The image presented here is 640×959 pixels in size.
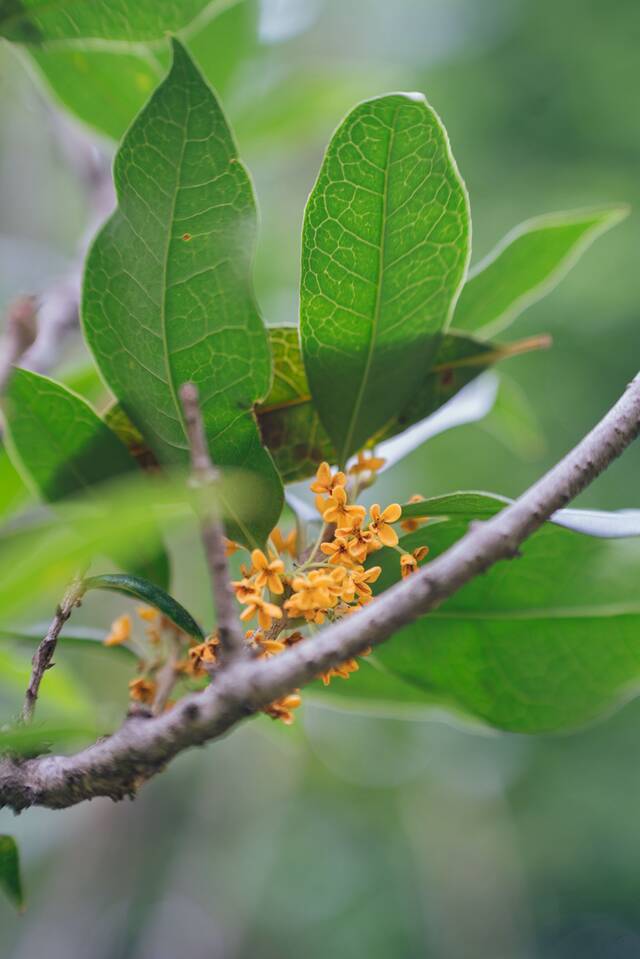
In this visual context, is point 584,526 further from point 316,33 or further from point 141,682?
point 316,33

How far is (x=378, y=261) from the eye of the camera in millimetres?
615

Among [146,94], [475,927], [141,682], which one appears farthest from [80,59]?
[475,927]

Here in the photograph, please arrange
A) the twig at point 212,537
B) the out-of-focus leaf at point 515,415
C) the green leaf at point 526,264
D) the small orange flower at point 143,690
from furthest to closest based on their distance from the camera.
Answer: the out-of-focus leaf at point 515,415 < the green leaf at point 526,264 < the small orange flower at point 143,690 < the twig at point 212,537

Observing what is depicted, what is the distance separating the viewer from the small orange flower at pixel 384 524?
1.87 feet

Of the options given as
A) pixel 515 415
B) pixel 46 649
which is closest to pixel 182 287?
pixel 46 649

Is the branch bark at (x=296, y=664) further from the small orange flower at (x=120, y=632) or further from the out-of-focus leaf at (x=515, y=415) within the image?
the out-of-focus leaf at (x=515, y=415)

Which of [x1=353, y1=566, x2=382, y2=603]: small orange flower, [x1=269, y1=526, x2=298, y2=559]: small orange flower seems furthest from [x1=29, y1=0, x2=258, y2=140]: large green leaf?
[x1=353, y1=566, x2=382, y2=603]: small orange flower

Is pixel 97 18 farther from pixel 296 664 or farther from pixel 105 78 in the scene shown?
pixel 296 664

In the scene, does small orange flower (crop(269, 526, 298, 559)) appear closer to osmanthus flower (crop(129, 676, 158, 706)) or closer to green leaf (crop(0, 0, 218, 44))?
osmanthus flower (crop(129, 676, 158, 706))

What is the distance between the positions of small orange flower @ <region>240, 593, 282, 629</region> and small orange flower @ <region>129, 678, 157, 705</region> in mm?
163

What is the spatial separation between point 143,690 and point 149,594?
0.40 ft

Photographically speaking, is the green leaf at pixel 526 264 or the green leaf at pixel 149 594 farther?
the green leaf at pixel 526 264

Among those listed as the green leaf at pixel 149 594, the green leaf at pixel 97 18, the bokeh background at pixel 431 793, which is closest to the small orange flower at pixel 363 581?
the green leaf at pixel 149 594

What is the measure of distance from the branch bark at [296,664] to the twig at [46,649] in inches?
1.3
